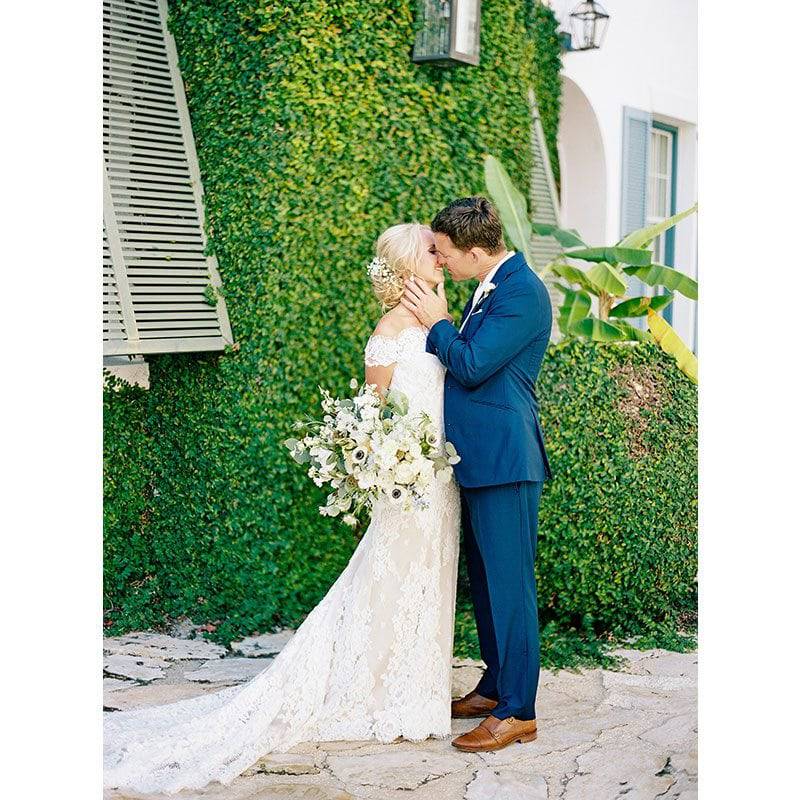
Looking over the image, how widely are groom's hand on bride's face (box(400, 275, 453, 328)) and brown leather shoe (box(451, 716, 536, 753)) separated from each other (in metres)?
1.58

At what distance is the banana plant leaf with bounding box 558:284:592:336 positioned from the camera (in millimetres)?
6562

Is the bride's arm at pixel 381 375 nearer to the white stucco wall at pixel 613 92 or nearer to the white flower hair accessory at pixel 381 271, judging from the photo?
the white flower hair accessory at pixel 381 271

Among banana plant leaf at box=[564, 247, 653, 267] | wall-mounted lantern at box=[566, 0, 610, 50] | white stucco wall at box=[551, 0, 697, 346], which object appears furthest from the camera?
white stucco wall at box=[551, 0, 697, 346]

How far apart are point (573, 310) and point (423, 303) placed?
91.7 inches

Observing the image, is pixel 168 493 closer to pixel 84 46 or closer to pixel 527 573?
pixel 527 573

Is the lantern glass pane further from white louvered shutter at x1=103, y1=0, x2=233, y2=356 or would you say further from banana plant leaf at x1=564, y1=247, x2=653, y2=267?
banana plant leaf at x1=564, y1=247, x2=653, y2=267

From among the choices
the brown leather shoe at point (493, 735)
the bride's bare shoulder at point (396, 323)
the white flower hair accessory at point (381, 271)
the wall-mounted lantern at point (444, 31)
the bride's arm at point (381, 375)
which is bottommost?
the brown leather shoe at point (493, 735)

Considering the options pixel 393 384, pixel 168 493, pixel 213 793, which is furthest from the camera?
pixel 168 493

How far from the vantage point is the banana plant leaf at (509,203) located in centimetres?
607

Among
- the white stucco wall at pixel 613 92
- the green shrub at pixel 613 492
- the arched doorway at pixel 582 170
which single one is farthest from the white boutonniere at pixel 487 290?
the arched doorway at pixel 582 170

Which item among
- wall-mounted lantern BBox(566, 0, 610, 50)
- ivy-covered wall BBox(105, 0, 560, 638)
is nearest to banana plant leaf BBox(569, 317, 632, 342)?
ivy-covered wall BBox(105, 0, 560, 638)

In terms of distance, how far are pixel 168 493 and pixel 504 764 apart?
276 centimetres
